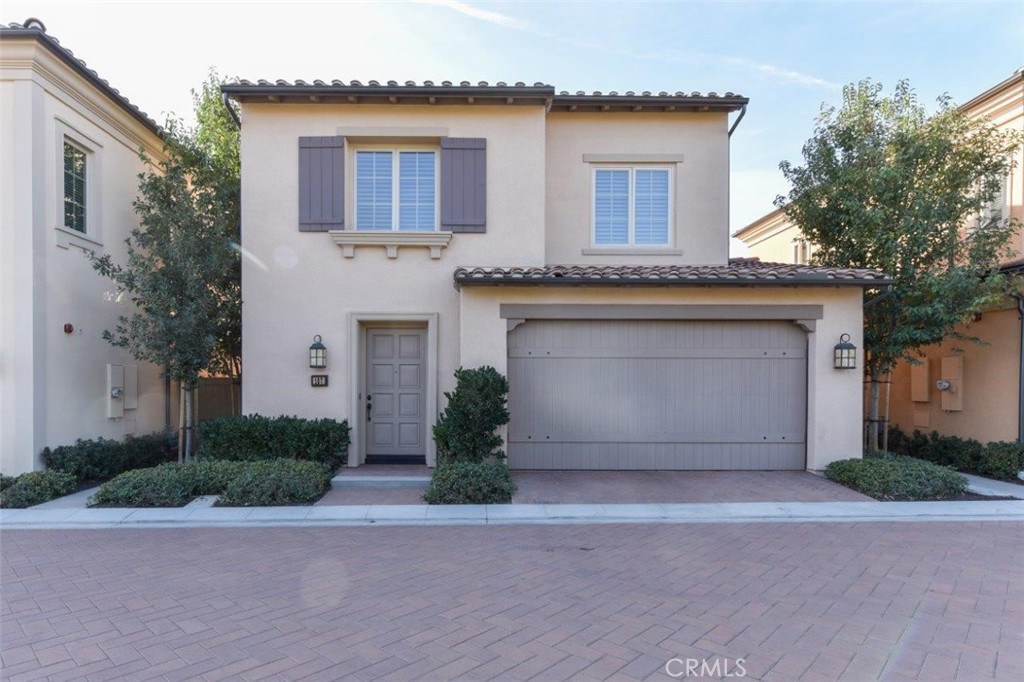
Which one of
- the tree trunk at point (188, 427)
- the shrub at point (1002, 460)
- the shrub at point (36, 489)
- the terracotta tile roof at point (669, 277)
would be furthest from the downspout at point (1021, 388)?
the shrub at point (36, 489)

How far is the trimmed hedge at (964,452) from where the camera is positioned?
30.5ft

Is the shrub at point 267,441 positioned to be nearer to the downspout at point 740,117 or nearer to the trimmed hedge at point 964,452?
the downspout at point 740,117

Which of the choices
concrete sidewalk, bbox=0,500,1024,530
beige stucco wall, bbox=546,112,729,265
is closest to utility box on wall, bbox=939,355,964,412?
concrete sidewalk, bbox=0,500,1024,530

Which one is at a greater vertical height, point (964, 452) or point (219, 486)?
point (964, 452)

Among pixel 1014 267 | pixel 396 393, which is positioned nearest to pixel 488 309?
pixel 396 393

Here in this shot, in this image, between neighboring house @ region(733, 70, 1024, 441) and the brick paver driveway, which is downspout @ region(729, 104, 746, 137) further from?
the brick paver driveway

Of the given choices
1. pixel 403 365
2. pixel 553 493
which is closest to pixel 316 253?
pixel 403 365

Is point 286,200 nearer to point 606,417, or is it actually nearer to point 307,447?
point 307,447

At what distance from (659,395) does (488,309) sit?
3275mm

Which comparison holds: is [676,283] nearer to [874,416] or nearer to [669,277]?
[669,277]

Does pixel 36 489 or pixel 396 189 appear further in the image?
pixel 396 189

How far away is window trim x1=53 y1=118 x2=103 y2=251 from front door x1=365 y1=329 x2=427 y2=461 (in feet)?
16.1

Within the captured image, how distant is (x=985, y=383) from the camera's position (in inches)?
416

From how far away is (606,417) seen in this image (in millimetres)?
9570
